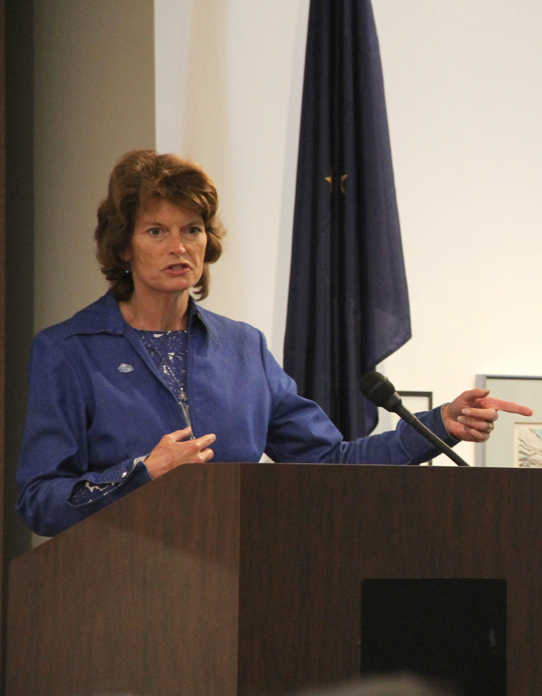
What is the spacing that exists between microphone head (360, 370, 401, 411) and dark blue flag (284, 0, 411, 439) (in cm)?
114

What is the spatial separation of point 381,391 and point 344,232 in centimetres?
129

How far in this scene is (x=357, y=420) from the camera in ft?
9.05

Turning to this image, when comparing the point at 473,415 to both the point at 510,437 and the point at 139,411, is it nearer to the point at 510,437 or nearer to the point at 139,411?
the point at 139,411

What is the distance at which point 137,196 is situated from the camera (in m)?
2.10

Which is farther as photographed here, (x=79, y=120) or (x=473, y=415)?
(x=79, y=120)

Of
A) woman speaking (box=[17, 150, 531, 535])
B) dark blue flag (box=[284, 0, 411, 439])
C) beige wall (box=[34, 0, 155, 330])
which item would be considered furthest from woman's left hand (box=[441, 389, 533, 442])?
beige wall (box=[34, 0, 155, 330])

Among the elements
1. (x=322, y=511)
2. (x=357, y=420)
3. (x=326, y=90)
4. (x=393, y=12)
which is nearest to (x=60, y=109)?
(x=326, y=90)

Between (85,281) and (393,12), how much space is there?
1287mm

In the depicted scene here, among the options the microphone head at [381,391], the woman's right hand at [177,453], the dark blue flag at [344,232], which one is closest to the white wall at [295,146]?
the dark blue flag at [344,232]

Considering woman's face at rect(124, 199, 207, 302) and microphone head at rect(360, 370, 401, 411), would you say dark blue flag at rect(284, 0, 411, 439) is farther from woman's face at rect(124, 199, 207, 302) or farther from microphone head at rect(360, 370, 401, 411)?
microphone head at rect(360, 370, 401, 411)

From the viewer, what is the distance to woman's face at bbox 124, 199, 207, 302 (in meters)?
2.08

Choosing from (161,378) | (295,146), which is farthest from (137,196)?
(295,146)

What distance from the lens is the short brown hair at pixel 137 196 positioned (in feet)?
6.83

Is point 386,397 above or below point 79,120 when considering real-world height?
below
